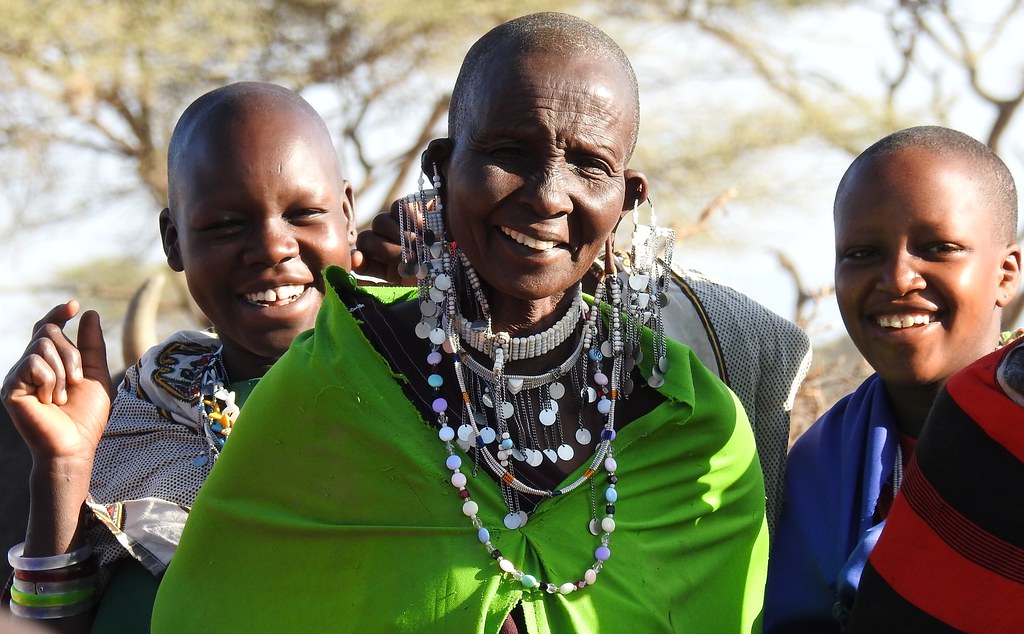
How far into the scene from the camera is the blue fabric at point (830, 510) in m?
2.66

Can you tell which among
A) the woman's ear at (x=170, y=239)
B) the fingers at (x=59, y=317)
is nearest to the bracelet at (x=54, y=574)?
the fingers at (x=59, y=317)

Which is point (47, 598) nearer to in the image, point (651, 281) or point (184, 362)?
point (184, 362)

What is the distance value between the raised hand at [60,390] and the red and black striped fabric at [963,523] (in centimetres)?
180

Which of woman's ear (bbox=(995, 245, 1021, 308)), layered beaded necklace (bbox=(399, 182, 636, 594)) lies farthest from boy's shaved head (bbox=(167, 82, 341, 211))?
woman's ear (bbox=(995, 245, 1021, 308))

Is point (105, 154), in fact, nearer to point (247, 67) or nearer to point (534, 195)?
point (247, 67)

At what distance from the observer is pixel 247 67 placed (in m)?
12.2

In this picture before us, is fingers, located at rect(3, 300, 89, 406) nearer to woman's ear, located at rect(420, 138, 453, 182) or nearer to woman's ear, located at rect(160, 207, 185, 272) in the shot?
woman's ear, located at rect(160, 207, 185, 272)

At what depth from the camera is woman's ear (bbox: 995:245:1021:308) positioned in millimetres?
3035

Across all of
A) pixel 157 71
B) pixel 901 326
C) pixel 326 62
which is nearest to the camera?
pixel 901 326

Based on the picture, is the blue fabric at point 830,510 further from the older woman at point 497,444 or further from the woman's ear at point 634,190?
the woman's ear at point 634,190

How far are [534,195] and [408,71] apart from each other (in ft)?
36.1

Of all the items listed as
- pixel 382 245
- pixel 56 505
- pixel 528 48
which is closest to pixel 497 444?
pixel 528 48

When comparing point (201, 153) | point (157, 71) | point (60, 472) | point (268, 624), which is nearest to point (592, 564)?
point (268, 624)

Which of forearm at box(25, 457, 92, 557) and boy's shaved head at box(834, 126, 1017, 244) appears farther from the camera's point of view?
boy's shaved head at box(834, 126, 1017, 244)
